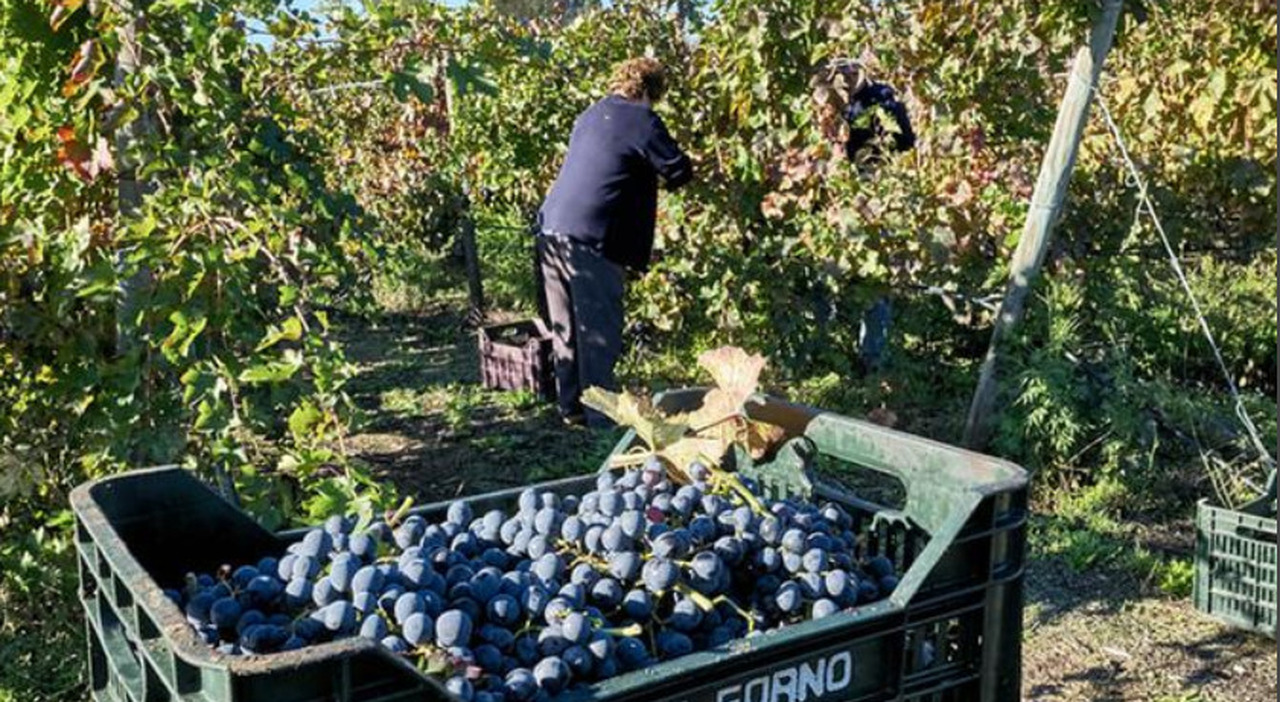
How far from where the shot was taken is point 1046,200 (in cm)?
406

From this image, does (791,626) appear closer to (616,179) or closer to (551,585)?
(551,585)

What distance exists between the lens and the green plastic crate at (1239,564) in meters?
3.04

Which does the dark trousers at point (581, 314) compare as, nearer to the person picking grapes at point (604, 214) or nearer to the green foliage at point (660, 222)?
the person picking grapes at point (604, 214)

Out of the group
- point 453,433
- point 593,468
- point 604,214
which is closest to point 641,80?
point 604,214

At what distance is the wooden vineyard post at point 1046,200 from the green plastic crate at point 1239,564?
117cm

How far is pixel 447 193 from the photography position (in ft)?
25.7

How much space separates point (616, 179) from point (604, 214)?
142mm

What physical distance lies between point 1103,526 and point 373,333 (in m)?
4.89

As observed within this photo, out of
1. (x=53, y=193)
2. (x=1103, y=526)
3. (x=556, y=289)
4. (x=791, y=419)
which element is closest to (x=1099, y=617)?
(x=1103, y=526)

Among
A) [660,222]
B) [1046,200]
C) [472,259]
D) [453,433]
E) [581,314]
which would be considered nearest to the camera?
[1046,200]

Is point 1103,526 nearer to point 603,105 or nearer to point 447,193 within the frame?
point 603,105

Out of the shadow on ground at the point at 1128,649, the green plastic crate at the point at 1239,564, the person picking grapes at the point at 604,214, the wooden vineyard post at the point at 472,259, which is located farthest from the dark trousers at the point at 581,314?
the wooden vineyard post at the point at 472,259

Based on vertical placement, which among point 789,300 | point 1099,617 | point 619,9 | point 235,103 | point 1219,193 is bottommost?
point 1099,617

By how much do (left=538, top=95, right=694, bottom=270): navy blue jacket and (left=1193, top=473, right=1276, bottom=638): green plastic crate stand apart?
2.17 meters
